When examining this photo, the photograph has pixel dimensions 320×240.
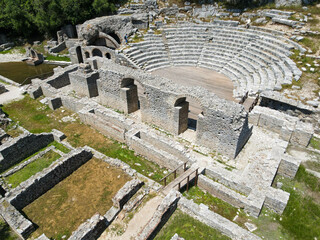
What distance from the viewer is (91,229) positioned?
7809mm

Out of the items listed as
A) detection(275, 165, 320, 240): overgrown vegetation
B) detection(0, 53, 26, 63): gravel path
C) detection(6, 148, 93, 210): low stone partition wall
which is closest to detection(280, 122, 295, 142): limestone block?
detection(275, 165, 320, 240): overgrown vegetation

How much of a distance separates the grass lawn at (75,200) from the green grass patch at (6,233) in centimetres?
72

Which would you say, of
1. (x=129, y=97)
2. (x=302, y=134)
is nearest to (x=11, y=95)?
(x=129, y=97)

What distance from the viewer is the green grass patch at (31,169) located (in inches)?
434

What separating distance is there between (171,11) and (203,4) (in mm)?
3810

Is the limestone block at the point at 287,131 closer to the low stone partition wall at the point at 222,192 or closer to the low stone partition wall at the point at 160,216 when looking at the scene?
the low stone partition wall at the point at 222,192

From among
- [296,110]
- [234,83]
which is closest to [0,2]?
[234,83]

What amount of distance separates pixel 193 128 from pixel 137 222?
6959 mm

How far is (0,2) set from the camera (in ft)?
105

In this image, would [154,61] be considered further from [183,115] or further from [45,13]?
[45,13]

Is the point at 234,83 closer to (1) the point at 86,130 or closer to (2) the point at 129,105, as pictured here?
(2) the point at 129,105

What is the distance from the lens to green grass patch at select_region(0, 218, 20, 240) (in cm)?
838

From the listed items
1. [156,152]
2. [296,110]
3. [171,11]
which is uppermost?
[171,11]

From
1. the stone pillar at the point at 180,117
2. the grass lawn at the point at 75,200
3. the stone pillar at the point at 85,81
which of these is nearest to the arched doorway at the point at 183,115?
the stone pillar at the point at 180,117
